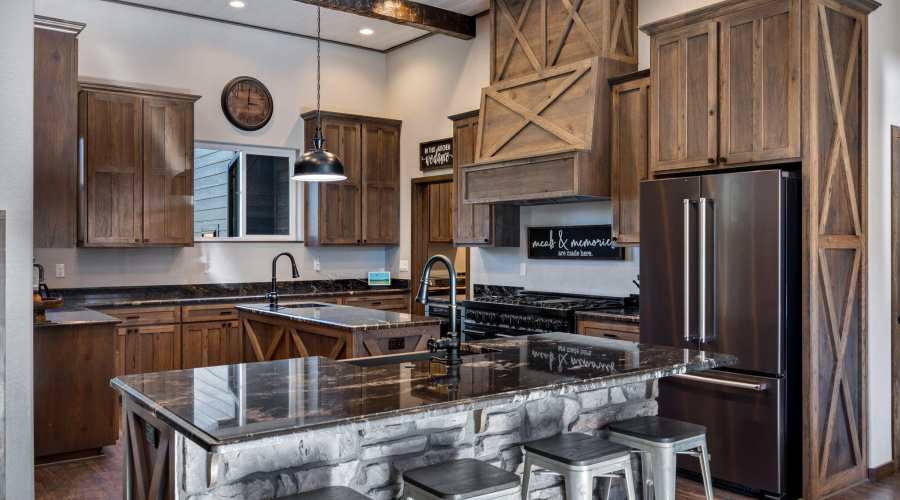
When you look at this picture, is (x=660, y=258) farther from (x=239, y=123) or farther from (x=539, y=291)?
(x=239, y=123)

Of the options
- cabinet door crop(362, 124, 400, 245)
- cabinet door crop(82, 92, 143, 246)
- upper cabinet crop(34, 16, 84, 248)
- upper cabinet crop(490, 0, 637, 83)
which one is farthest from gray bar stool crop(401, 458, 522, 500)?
cabinet door crop(362, 124, 400, 245)

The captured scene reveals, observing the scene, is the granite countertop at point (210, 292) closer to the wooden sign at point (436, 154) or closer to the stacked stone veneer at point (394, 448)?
the wooden sign at point (436, 154)

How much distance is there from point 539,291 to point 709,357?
Answer: 3427mm

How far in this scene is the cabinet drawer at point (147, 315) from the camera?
5684 millimetres

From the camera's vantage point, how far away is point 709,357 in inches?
106

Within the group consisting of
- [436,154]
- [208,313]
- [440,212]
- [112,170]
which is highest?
[436,154]

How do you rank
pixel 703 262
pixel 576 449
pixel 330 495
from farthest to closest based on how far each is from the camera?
1. pixel 703 262
2. pixel 576 449
3. pixel 330 495

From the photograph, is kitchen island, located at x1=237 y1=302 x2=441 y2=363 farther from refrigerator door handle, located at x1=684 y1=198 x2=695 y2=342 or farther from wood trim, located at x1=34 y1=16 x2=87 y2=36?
wood trim, located at x1=34 y1=16 x2=87 y2=36

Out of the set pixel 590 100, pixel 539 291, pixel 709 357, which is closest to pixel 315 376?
pixel 709 357

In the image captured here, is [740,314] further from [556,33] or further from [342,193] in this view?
[342,193]

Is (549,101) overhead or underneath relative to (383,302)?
overhead

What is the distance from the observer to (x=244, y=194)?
7062 mm

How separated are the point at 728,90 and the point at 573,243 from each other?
6.87 ft

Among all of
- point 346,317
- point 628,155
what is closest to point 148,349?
point 346,317
